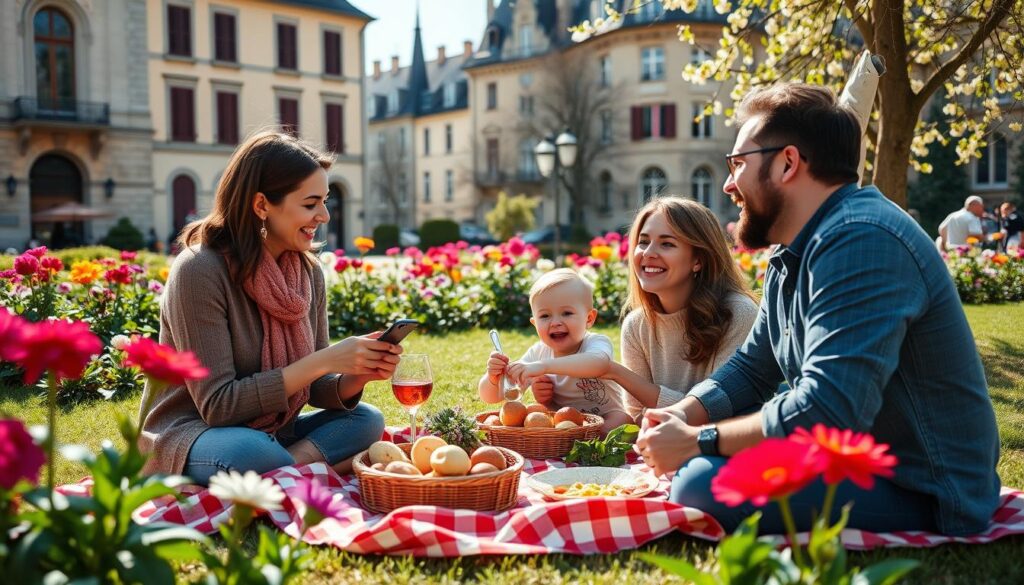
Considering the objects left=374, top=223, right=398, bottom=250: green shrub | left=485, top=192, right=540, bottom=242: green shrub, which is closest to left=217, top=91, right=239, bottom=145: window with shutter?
left=374, top=223, right=398, bottom=250: green shrub

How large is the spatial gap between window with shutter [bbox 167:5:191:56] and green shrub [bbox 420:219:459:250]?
10.0 metres

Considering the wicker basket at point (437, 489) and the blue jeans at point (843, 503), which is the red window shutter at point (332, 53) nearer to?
the wicker basket at point (437, 489)

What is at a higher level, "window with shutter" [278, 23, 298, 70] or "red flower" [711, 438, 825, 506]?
"window with shutter" [278, 23, 298, 70]

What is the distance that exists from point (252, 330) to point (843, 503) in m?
2.28

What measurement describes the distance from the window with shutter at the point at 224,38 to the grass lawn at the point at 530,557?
27.0 metres

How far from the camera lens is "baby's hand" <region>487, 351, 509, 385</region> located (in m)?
4.02

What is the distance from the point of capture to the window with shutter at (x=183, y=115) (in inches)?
1219

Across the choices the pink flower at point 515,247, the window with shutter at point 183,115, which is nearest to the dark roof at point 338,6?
the window with shutter at point 183,115

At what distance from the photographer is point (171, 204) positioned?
1220 inches

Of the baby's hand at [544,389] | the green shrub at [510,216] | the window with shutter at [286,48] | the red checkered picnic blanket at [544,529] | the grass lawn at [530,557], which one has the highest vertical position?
the window with shutter at [286,48]

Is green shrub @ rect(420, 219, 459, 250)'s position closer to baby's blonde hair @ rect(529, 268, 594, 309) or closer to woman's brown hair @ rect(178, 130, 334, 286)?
baby's blonde hair @ rect(529, 268, 594, 309)

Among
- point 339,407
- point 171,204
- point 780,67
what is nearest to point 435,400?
point 339,407

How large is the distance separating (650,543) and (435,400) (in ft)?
11.4

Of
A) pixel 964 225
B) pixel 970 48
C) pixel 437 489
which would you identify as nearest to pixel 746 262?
pixel 970 48
